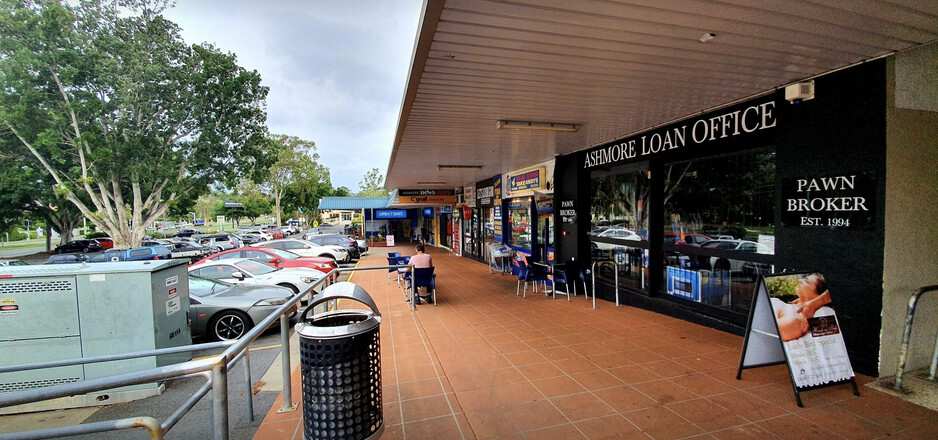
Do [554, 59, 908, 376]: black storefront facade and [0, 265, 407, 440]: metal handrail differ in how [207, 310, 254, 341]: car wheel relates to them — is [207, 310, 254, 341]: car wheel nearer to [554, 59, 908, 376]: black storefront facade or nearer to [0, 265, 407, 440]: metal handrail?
[0, 265, 407, 440]: metal handrail

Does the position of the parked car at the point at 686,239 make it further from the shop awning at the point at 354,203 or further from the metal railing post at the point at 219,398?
the shop awning at the point at 354,203

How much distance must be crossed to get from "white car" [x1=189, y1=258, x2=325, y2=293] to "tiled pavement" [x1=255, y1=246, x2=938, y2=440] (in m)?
3.88

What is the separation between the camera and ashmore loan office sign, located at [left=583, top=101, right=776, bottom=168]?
4.71m

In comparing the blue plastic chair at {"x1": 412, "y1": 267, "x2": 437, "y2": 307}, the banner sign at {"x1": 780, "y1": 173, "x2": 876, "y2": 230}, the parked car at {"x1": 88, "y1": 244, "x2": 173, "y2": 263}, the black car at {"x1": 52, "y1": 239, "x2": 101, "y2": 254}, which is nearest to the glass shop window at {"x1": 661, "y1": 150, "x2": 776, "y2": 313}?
the banner sign at {"x1": 780, "y1": 173, "x2": 876, "y2": 230}

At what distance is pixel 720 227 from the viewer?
5.55m

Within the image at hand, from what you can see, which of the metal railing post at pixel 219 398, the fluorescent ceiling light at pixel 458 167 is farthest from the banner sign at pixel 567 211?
the metal railing post at pixel 219 398

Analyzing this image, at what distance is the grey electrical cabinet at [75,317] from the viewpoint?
436cm

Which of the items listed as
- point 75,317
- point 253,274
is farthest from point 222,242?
point 75,317

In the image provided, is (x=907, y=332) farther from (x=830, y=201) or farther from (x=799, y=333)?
(x=830, y=201)

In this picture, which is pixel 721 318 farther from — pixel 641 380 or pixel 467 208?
pixel 467 208

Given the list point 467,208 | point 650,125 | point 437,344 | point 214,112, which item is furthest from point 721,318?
point 214,112

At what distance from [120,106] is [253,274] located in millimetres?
19075

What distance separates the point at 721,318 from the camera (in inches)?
209

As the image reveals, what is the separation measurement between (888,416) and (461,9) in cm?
Result: 463
